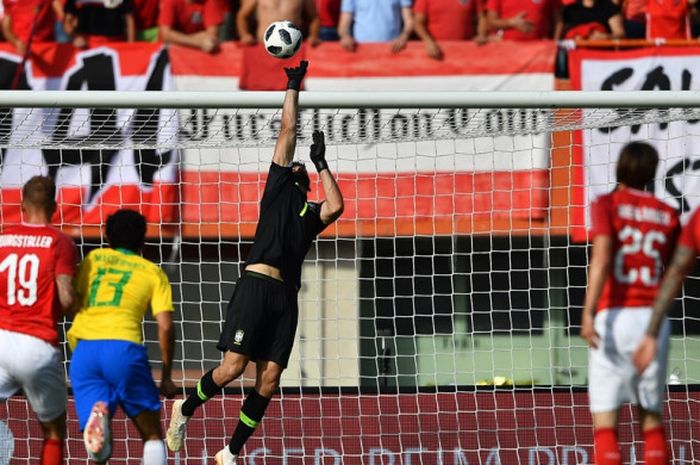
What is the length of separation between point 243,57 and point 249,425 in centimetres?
479

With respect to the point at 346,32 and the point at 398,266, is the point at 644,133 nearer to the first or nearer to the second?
the point at 398,266

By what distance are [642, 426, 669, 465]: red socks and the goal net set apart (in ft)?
10.0

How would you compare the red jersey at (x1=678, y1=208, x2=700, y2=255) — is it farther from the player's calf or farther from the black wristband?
the player's calf

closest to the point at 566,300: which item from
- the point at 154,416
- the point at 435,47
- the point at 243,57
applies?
the point at 435,47

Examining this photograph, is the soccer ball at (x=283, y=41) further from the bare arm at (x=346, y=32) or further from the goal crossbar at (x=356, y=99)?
the bare arm at (x=346, y=32)

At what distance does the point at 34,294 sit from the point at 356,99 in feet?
8.22

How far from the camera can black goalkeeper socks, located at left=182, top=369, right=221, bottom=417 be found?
902cm

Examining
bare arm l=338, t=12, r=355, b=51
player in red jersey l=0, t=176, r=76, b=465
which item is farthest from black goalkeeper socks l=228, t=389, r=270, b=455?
bare arm l=338, t=12, r=355, b=51

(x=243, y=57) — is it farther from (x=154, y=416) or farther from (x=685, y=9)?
(x=154, y=416)

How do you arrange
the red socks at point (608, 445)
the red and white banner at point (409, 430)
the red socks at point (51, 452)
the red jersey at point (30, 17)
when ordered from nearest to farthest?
1. the red socks at point (608, 445)
2. the red socks at point (51, 452)
3. the red and white banner at point (409, 430)
4. the red jersey at point (30, 17)

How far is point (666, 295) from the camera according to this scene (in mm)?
6867

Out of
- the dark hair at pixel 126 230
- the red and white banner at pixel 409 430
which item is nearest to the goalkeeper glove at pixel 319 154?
the dark hair at pixel 126 230

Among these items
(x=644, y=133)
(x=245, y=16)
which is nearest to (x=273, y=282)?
(x=644, y=133)

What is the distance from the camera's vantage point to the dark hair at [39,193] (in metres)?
8.34
